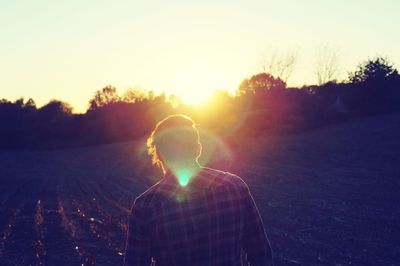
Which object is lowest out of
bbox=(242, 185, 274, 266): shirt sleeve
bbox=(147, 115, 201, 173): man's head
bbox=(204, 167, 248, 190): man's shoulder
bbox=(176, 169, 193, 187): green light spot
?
bbox=(242, 185, 274, 266): shirt sleeve

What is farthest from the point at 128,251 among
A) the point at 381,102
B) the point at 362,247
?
the point at 381,102

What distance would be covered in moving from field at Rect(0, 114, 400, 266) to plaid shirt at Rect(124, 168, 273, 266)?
512 cm

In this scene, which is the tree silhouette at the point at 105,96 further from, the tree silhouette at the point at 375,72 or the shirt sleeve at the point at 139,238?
the shirt sleeve at the point at 139,238

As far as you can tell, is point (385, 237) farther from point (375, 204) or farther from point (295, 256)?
point (375, 204)

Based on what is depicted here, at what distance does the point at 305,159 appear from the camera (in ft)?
70.7

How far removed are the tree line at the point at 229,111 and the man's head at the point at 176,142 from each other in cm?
3278

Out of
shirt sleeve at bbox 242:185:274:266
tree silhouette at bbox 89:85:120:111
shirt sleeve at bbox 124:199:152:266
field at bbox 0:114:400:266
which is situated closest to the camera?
shirt sleeve at bbox 124:199:152:266

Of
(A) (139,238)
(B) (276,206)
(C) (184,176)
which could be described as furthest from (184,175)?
(B) (276,206)

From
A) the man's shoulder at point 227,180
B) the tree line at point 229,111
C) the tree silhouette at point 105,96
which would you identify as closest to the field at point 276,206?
the man's shoulder at point 227,180

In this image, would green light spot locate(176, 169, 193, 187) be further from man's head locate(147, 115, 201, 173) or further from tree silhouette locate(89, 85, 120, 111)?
tree silhouette locate(89, 85, 120, 111)

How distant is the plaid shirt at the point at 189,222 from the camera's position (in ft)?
7.19

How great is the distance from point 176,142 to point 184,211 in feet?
1.08

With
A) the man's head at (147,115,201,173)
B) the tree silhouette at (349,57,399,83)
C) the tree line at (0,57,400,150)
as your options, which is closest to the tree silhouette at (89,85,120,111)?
the tree line at (0,57,400,150)

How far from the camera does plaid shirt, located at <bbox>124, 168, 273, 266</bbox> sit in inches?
86.3
